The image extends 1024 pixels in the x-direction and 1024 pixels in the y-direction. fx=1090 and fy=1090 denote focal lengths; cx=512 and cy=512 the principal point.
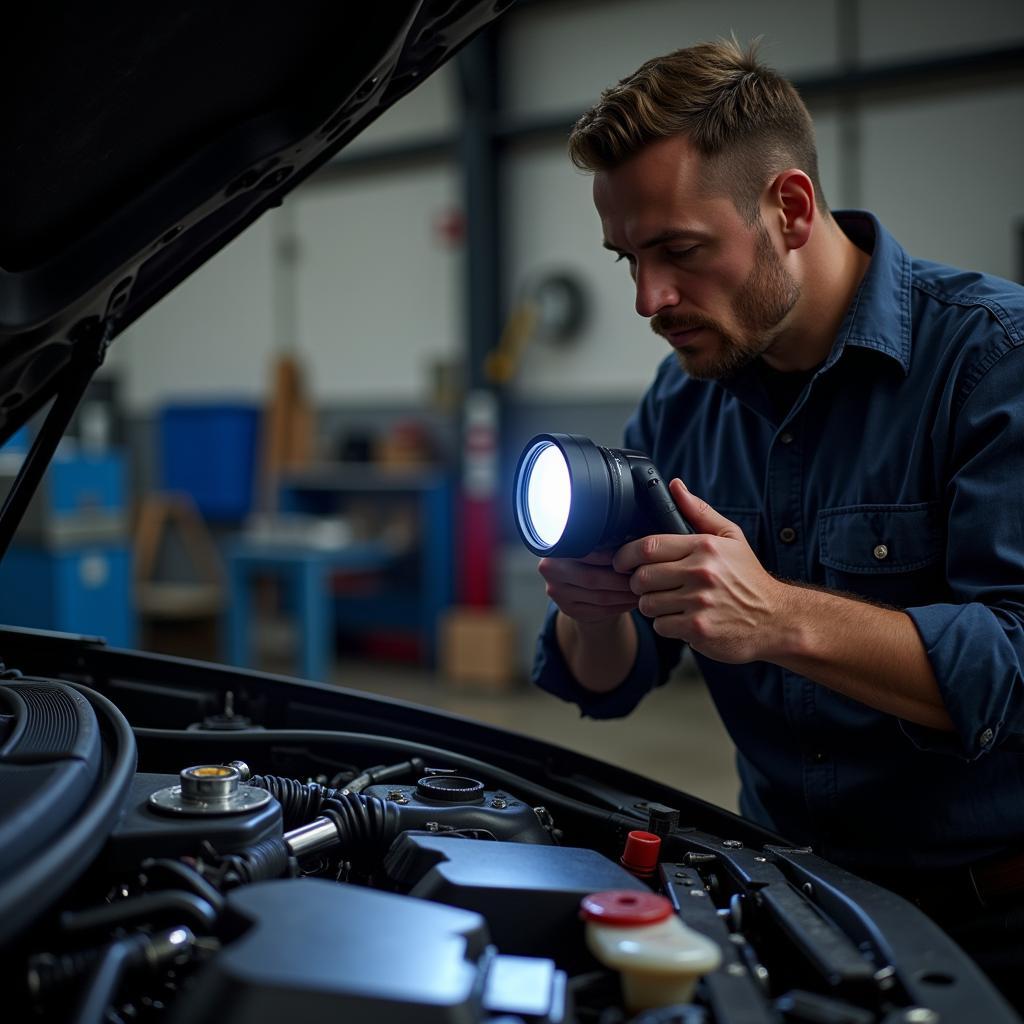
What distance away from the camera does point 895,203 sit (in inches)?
182

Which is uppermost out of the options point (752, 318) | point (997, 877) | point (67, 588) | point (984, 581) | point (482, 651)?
point (752, 318)

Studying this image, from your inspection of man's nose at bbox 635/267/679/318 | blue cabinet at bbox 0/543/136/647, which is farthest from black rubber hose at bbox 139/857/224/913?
blue cabinet at bbox 0/543/136/647

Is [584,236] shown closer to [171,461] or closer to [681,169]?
[171,461]

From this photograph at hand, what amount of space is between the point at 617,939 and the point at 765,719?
Answer: 2.24 ft

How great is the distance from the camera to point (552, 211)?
5.40 meters

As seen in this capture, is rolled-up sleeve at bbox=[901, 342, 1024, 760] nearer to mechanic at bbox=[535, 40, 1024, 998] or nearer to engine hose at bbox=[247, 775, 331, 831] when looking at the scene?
mechanic at bbox=[535, 40, 1024, 998]

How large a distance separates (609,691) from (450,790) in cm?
50

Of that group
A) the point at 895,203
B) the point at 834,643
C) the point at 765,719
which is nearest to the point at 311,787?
the point at 834,643

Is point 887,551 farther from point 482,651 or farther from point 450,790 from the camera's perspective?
point 482,651

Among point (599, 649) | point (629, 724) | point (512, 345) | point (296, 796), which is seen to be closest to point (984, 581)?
point (599, 649)

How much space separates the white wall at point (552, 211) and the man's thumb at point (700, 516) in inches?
152

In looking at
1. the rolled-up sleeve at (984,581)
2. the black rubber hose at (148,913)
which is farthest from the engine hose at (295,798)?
the rolled-up sleeve at (984,581)

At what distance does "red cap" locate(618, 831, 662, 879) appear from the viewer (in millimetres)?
900

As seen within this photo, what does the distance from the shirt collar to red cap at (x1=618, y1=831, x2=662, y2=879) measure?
629 mm
